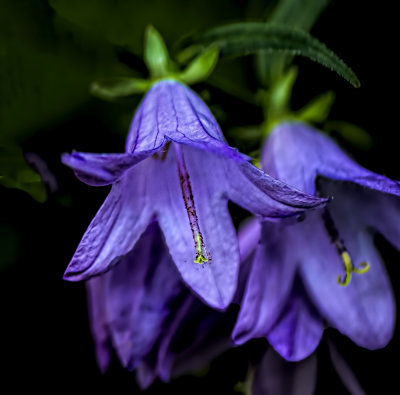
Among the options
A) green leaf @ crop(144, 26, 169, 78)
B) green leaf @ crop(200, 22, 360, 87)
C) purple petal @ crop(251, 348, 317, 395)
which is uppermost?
green leaf @ crop(200, 22, 360, 87)

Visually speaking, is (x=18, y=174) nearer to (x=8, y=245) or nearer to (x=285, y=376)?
(x=8, y=245)

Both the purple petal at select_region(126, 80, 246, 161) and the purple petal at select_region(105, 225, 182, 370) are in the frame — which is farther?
the purple petal at select_region(105, 225, 182, 370)

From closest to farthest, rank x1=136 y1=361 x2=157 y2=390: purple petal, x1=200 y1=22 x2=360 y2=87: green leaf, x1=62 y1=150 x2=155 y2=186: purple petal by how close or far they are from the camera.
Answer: x1=62 y1=150 x2=155 y2=186: purple petal < x1=200 y1=22 x2=360 y2=87: green leaf < x1=136 y1=361 x2=157 y2=390: purple petal

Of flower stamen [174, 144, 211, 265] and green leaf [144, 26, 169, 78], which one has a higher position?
green leaf [144, 26, 169, 78]

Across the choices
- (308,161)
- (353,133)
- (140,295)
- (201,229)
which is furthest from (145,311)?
(353,133)

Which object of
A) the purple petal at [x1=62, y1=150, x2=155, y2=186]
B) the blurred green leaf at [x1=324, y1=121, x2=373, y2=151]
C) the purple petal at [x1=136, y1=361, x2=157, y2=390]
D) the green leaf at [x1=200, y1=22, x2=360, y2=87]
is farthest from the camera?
the blurred green leaf at [x1=324, y1=121, x2=373, y2=151]

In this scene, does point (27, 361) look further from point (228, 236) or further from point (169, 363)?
point (228, 236)

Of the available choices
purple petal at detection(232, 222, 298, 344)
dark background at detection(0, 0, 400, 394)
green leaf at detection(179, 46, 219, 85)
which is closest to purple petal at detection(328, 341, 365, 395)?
dark background at detection(0, 0, 400, 394)

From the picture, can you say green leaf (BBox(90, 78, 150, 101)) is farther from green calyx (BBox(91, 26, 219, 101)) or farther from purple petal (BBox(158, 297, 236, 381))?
purple petal (BBox(158, 297, 236, 381))
